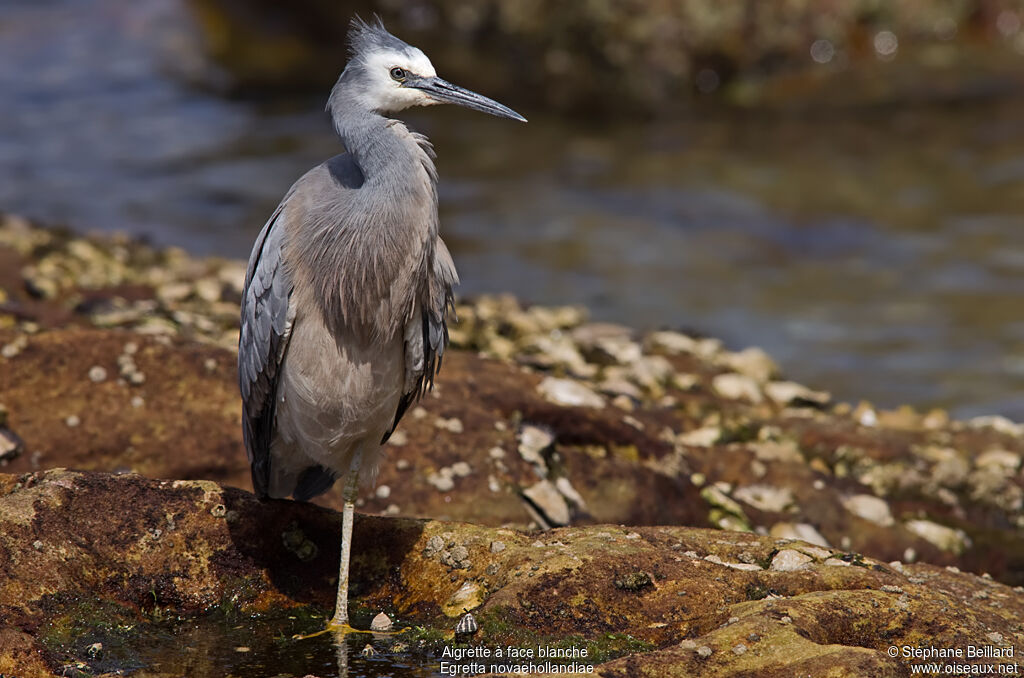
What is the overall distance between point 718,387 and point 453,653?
4.79 m

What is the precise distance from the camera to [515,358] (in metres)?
7.90

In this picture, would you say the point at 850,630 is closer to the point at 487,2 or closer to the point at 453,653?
the point at 453,653

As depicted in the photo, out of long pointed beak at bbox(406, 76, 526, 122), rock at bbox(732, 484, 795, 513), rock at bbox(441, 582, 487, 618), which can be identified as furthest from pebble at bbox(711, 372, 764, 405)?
rock at bbox(441, 582, 487, 618)

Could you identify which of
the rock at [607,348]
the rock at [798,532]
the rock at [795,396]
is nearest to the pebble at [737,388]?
the rock at [795,396]

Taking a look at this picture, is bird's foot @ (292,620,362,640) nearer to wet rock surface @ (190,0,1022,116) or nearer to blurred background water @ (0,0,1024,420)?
blurred background water @ (0,0,1024,420)

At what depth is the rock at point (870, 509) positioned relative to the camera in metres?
6.28

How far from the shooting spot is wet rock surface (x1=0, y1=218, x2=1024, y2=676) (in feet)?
12.9

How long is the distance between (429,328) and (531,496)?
1.34 meters

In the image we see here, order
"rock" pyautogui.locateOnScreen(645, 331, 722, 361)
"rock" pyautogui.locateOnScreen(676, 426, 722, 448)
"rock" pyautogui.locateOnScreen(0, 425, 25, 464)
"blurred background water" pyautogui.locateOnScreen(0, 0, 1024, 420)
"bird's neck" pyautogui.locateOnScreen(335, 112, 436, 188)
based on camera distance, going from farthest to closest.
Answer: "blurred background water" pyautogui.locateOnScreen(0, 0, 1024, 420) → "rock" pyautogui.locateOnScreen(645, 331, 722, 361) → "rock" pyautogui.locateOnScreen(676, 426, 722, 448) → "rock" pyautogui.locateOnScreen(0, 425, 25, 464) → "bird's neck" pyautogui.locateOnScreen(335, 112, 436, 188)

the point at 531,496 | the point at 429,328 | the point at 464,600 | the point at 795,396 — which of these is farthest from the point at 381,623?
the point at 795,396

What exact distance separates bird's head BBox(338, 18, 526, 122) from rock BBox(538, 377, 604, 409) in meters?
2.16

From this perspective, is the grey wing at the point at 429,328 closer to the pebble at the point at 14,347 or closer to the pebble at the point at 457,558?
the pebble at the point at 457,558

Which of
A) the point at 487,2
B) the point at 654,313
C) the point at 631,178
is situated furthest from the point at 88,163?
the point at 654,313

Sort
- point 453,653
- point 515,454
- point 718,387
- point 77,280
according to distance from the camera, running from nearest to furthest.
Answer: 1. point 453,653
2. point 515,454
3. point 718,387
4. point 77,280
